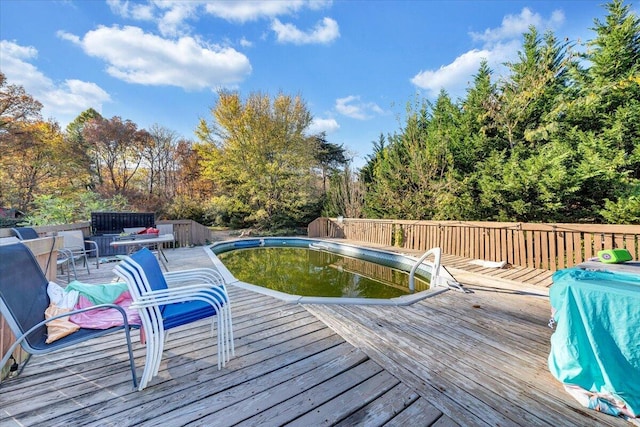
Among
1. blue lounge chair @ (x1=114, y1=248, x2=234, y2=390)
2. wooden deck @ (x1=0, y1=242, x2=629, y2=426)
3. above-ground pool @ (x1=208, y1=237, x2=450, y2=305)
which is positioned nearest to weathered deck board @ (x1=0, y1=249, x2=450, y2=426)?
wooden deck @ (x1=0, y1=242, x2=629, y2=426)

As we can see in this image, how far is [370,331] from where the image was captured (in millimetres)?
2301

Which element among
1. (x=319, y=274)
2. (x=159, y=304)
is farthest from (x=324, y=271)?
(x=159, y=304)

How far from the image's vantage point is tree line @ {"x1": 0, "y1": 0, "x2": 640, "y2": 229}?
5.38m

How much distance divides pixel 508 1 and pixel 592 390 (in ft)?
24.6

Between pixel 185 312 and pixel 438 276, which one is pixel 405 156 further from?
pixel 185 312

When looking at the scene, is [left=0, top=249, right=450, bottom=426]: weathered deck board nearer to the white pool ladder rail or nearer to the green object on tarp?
the green object on tarp

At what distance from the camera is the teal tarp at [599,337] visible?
4.36 ft

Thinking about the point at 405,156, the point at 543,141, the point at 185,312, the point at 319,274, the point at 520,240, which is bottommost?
the point at 319,274

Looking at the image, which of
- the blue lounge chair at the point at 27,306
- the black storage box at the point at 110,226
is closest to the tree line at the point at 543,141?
the blue lounge chair at the point at 27,306

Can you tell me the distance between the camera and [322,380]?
1.62 meters

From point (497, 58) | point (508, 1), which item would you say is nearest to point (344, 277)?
point (508, 1)

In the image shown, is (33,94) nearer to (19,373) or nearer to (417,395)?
(19,373)

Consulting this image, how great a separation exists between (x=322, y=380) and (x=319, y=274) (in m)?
4.23

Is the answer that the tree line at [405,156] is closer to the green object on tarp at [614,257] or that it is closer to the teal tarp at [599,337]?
the green object on tarp at [614,257]
